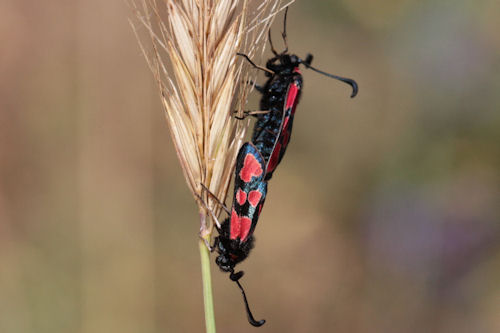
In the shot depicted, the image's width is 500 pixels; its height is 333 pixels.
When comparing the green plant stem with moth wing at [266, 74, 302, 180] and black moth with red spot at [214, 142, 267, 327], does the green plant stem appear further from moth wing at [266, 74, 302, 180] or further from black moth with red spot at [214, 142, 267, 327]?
moth wing at [266, 74, 302, 180]

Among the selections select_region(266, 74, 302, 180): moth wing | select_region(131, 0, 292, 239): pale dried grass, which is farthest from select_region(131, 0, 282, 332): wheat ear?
select_region(266, 74, 302, 180): moth wing

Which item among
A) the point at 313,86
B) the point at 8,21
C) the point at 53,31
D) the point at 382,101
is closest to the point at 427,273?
the point at 382,101

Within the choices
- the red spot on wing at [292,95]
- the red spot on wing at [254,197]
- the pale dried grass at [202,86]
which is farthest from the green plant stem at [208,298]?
the red spot on wing at [292,95]

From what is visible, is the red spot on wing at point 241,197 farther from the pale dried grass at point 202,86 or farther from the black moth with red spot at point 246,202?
the pale dried grass at point 202,86

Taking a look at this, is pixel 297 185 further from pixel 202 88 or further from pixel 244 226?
pixel 202 88

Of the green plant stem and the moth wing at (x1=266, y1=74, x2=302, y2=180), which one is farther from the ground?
the moth wing at (x1=266, y1=74, x2=302, y2=180)

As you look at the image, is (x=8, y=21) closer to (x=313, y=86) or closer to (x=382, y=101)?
(x=313, y=86)

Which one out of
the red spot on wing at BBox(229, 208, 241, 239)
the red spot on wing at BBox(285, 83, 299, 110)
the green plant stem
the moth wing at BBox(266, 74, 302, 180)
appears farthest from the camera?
the red spot on wing at BBox(285, 83, 299, 110)
